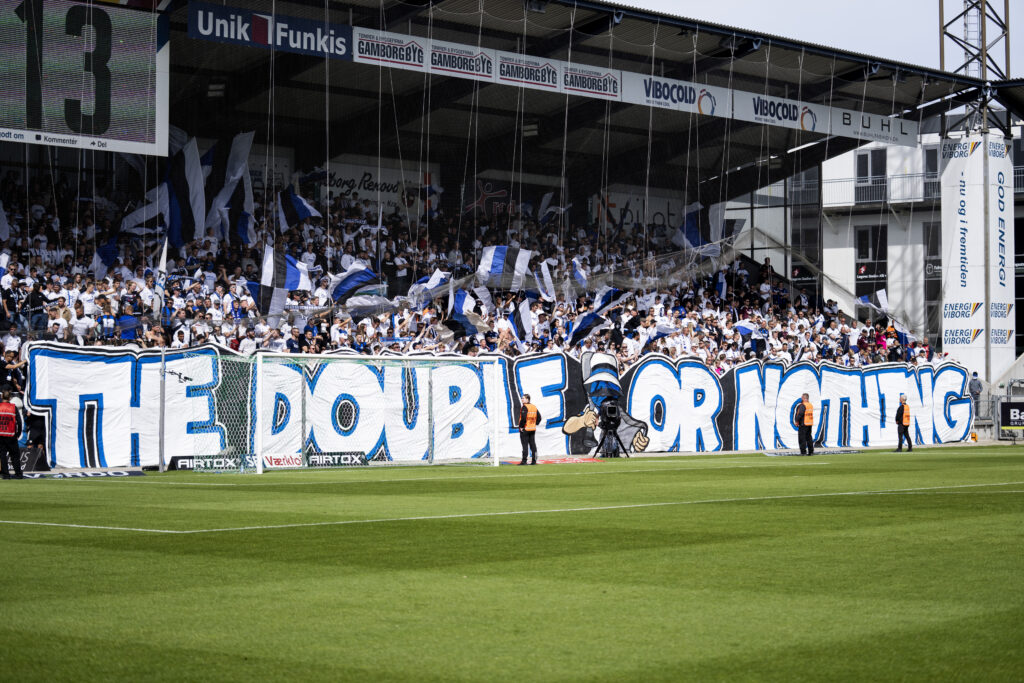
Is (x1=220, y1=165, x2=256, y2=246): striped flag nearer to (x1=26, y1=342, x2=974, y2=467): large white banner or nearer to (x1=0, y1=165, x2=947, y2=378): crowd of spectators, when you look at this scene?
(x1=0, y1=165, x2=947, y2=378): crowd of spectators

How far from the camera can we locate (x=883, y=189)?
6394 cm

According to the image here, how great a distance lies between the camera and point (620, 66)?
4288 centimetres

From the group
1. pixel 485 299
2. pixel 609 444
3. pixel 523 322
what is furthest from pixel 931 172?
pixel 609 444

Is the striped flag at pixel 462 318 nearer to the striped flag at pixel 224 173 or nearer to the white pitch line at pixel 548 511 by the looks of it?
the striped flag at pixel 224 173

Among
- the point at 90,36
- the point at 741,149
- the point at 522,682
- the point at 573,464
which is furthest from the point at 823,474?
the point at 741,149

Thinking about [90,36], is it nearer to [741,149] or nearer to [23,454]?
[23,454]

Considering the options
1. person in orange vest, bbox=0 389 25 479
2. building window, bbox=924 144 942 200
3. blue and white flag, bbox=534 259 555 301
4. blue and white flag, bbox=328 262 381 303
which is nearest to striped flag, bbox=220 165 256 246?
blue and white flag, bbox=328 262 381 303

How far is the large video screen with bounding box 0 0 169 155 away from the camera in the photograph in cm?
3150

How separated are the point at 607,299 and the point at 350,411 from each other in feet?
45.8

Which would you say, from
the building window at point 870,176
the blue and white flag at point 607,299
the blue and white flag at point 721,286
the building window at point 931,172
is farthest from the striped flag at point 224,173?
the building window at point 870,176

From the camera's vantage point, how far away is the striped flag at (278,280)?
34.5m

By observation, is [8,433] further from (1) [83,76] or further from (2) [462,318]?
(2) [462,318]

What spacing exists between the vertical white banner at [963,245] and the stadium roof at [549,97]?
8.35 ft

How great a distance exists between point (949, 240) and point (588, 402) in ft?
76.8
